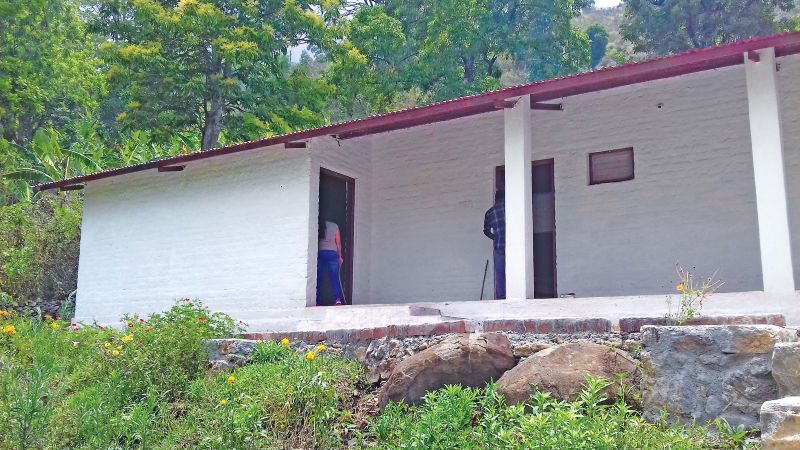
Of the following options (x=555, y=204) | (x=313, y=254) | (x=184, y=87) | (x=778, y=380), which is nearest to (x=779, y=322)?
(x=778, y=380)

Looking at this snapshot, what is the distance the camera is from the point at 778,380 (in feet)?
15.7

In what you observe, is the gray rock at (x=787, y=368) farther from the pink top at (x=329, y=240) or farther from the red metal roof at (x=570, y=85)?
the pink top at (x=329, y=240)

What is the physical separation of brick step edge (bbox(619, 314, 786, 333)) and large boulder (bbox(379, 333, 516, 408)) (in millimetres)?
1051

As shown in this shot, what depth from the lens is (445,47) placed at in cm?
2431

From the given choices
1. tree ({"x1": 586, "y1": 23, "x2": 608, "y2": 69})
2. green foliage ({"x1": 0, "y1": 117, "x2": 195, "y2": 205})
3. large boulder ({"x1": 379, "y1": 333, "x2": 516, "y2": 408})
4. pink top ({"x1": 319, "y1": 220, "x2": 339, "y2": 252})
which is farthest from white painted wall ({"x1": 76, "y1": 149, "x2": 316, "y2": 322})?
tree ({"x1": 586, "y1": 23, "x2": 608, "y2": 69})

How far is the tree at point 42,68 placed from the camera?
24.4m

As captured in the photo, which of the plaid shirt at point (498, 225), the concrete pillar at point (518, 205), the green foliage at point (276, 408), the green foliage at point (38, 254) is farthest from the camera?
the green foliage at point (38, 254)

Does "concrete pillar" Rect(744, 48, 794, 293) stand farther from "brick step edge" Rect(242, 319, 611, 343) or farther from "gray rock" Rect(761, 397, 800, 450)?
"gray rock" Rect(761, 397, 800, 450)

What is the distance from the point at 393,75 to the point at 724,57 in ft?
57.7

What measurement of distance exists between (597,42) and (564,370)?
5593cm

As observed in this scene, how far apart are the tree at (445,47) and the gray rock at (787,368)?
19038 millimetres

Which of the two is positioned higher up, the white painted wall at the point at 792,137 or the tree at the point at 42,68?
the tree at the point at 42,68

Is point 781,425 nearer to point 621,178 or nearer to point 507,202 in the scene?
point 507,202

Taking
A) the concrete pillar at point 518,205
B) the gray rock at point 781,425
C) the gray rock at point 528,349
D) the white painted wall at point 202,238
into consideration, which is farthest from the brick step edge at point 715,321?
the white painted wall at point 202,238
